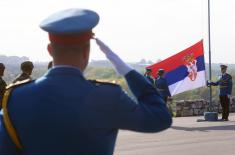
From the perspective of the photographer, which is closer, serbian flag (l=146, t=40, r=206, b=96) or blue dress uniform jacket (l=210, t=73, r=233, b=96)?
blue dress uniform jacket (l=210, t=73, r=233, b=96)

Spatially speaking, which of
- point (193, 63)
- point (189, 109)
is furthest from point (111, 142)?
point (189, 109)

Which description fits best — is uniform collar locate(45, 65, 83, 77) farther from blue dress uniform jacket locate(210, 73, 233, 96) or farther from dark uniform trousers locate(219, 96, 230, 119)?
dark uniform trousers locate(219, 96, 230, 119)

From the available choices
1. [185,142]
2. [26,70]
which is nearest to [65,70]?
[26,70]

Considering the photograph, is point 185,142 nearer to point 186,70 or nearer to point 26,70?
point 26,70

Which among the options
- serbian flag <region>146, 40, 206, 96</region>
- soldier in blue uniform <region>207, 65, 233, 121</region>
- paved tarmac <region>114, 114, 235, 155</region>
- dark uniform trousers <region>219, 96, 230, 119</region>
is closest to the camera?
paved tarmac <region>114, 114, 235, 155</region>

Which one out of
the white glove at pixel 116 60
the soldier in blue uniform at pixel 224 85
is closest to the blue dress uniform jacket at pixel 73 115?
the white glove at pixel 116 60

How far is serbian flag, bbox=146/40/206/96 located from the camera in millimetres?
17734

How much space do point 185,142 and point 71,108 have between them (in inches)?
391

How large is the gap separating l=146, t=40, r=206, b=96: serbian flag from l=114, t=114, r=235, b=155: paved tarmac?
7.52 feet

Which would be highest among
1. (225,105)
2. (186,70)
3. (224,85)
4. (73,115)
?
(73,115)

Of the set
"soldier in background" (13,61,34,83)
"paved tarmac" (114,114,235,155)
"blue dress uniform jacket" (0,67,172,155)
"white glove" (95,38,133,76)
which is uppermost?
"white glove" (95,38,133,76)

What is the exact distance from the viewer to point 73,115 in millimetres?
2314

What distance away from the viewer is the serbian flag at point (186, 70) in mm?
17734

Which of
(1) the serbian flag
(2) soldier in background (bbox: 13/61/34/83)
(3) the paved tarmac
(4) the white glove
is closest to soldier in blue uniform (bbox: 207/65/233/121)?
(1) the serbian flag
